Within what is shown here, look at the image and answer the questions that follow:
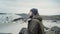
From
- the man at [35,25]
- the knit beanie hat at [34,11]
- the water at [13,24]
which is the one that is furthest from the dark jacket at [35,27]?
the water at [13,24]

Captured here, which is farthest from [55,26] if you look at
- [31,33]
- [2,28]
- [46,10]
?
[2,28]

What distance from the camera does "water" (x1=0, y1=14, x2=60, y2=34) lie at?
2223 mm

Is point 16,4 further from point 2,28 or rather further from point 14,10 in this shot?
point 2,28

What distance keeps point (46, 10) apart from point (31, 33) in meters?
0.55

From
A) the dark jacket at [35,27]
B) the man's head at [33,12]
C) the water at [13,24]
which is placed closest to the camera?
the dark jacket at [35,27]

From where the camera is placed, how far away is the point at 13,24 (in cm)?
223

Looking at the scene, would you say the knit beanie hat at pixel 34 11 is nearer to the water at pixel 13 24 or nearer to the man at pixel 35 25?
the man at pixel 35 25

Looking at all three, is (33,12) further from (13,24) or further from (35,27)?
(13,24)

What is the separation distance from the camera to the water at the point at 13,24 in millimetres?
2223

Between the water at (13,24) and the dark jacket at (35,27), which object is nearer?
the dark jacket at (35,27)

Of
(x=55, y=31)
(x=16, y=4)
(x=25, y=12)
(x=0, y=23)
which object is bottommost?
(x=55, y=31)

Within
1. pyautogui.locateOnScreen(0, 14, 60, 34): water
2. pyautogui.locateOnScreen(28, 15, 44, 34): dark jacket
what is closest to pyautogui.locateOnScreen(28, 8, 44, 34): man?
pyautogui.locateOnScreen(28, 15, 44, 34): dark jacket

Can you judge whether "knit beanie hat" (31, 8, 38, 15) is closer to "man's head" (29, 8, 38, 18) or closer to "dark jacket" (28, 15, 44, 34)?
"man's head" (29, 8, 38, 18)

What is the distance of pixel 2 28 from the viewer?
225 cm
